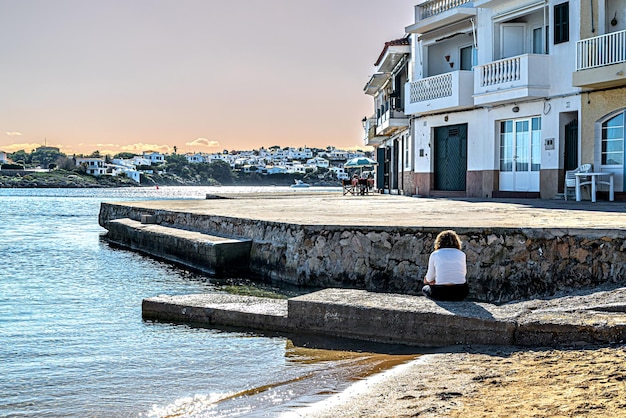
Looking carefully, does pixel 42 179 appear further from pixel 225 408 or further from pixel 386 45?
pixel 225 408

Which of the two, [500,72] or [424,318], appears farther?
[500,72]

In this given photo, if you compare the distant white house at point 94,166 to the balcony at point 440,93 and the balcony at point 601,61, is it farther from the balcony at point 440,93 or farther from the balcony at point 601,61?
the balcony at point 601,61

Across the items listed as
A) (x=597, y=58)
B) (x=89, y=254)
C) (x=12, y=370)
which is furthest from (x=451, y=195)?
(x=12, y=370)

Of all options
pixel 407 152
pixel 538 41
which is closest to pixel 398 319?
pixel 538 41

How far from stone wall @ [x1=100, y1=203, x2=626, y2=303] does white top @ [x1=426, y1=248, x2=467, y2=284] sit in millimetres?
2334

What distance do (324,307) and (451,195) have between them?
21.0 m

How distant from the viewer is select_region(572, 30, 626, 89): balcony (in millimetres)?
18719

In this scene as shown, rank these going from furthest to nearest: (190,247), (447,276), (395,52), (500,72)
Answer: (395,52) → (500,72) → (190,247) → (447,276)

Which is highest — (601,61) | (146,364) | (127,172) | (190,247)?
(127,172)

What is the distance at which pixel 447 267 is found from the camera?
729cm

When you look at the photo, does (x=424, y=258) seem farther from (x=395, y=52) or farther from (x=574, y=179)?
(x=395, y=52)

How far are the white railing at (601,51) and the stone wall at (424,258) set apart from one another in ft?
39.1

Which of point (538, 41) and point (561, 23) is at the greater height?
point (561, 23)

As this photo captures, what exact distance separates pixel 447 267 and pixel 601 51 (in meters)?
15.0
